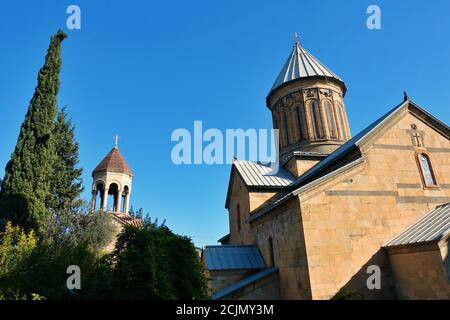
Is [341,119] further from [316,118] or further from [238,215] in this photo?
[238,215]

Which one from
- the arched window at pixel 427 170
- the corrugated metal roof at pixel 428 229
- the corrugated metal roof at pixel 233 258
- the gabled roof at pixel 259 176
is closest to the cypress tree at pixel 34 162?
the corrugated metal roof at pixel 233 258

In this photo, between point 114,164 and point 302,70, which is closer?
point 302,70

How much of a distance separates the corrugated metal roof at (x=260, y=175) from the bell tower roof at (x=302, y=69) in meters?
6.23

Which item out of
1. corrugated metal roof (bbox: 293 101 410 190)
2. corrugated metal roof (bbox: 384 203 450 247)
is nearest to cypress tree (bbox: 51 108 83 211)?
corrugated metal roof (bbox: 293 101 410 190)

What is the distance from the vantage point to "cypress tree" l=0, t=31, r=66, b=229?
11.2 m

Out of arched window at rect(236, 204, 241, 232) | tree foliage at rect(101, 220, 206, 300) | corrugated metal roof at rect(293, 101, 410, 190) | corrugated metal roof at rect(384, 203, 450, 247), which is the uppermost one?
corrugated metal roof at rect(293, 101, 410, 190)

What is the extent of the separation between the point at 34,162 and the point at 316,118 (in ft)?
48.6

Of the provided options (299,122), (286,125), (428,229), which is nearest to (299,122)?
(299,122)

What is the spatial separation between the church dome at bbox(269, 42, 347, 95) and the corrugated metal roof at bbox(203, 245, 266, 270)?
11.1 metres

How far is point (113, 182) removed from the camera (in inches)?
848

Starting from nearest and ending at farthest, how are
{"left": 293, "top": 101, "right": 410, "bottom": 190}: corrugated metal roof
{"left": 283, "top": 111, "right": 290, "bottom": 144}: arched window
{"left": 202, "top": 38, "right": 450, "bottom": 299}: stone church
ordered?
{"left": 202, "top": 38, "right": 450, "bottom": 299}: stone church → {"left": 293, "top": 101, "right": 410, "bottom": 190}: corrugated metal roof → {"left": 283, "top": 111, "right": 290, "bottom": 144}: arched window

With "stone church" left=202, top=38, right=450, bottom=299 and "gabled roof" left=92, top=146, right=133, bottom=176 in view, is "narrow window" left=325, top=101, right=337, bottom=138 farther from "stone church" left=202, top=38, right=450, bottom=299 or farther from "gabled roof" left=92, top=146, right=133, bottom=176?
"gabled roof" left=92, top=146, right=133, bottom=176

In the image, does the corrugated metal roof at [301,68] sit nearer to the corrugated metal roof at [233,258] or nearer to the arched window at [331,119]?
the arched window at [331,119]

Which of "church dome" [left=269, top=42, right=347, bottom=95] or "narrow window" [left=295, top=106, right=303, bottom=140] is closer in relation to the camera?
"narrow window" [left=295, top=106, right=303, bottom=140]
